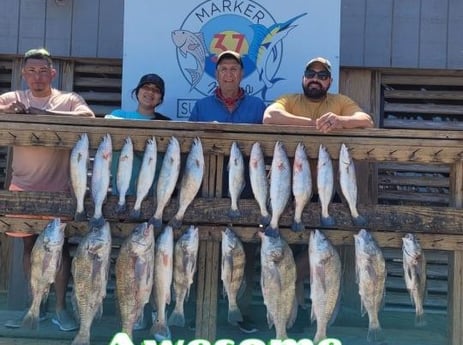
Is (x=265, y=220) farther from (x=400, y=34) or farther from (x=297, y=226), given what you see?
(x=400, y=34)

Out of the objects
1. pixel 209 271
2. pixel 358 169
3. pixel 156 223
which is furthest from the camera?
pixel 358 169

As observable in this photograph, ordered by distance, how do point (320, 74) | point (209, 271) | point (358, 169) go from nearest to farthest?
point (209, 271) → point (320, 74) → point (358, 169)

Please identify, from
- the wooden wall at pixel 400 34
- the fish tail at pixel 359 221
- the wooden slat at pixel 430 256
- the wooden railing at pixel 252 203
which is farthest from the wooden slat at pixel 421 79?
the fish tail at pixel 359 221

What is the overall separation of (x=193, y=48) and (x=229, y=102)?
0.69 m

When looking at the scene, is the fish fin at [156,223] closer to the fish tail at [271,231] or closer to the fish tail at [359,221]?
the fish tail at [271,231]

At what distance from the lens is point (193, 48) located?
4355 mm

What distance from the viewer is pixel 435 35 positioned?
14.9 ft

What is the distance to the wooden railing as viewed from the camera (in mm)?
3316

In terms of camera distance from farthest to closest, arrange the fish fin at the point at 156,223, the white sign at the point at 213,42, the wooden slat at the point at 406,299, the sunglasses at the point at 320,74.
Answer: the wooden slat at the point at 406,299 → the white sign at the point at 213,42 → the sunglasses at the point at 320,74 → the fish fin at the point at 156,223

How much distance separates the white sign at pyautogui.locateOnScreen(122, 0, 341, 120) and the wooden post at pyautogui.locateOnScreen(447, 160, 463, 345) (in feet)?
4.47

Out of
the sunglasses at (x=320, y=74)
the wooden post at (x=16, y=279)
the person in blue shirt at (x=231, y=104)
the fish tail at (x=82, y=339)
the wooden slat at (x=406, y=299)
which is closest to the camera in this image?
the fish tail at (x=82, y=339)

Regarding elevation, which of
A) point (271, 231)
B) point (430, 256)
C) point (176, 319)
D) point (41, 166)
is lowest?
point (176, 319)

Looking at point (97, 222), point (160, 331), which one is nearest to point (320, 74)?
point (97, 222)

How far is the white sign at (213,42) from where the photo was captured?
14.2 ft
